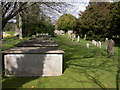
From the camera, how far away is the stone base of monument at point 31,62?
19.2 feet

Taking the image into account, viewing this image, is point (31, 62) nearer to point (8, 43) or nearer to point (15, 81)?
point (15, 81)

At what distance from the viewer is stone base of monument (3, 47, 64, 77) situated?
5.85 m

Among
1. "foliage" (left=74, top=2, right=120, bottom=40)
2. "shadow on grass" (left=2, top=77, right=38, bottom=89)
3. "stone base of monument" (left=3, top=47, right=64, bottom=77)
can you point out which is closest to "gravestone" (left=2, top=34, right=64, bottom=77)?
"stone base of monument" (left=3, top=47, right=64, bottom=77)

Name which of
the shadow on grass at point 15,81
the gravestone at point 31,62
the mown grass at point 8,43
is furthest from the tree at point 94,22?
the shadow on grass at point 15,81

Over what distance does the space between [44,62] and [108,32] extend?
20.6m

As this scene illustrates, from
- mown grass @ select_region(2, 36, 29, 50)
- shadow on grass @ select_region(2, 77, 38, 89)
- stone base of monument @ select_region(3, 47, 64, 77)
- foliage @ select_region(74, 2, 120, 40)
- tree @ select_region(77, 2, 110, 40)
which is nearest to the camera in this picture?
shadow on grass @ select_region(2, 77, 38, 89)

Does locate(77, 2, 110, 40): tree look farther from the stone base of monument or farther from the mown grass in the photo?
the stone base of monument

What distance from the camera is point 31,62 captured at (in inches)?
234

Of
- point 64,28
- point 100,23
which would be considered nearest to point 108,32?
point 100,23

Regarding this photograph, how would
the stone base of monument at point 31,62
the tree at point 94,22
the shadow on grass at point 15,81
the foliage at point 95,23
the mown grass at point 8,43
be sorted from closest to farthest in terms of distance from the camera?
the shadow on grass at point 15,81 → the stone base of monument at point 31,62 → the mown grass at point 8,43 → the foliage at point 95,23 → the tree at point 94,22

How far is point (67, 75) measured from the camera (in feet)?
20.3

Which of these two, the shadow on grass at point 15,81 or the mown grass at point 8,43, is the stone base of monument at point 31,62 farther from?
the mown grass at point 8,43

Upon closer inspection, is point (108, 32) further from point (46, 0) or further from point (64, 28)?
point (64, 28)

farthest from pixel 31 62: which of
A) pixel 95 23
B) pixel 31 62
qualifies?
pixel 95 23
